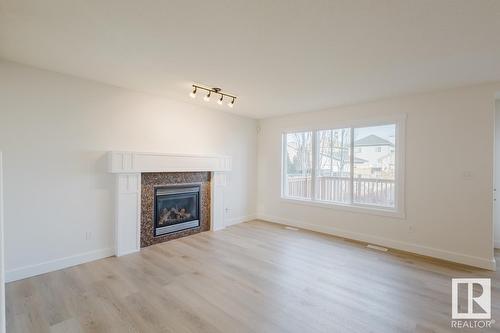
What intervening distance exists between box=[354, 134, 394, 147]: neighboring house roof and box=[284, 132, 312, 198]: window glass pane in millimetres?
1101

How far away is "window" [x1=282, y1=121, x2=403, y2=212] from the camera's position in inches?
170

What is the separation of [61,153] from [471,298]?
203 inches

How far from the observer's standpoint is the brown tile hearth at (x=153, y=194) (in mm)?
4109

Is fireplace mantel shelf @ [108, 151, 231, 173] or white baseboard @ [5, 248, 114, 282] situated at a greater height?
fireplace mantel shelf @ [108, 151, 231, 173]

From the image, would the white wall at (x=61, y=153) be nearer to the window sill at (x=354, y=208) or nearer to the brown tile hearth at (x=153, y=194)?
the brown tile hearth at (x=153, y=194)

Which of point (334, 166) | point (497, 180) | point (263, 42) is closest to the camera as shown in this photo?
point (263, 42)

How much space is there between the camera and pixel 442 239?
3.73 metres

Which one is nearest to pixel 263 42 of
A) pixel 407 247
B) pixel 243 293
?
pixel 243 293

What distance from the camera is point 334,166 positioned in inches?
199

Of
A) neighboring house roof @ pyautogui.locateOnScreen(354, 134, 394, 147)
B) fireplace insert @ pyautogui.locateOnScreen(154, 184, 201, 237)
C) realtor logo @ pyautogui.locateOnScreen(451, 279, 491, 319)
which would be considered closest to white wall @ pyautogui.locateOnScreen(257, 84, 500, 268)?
neighboring house roof @ pyautogui.locateOnScreen(354, 134, 394, 147)

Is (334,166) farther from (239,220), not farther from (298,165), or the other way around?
(239,220)

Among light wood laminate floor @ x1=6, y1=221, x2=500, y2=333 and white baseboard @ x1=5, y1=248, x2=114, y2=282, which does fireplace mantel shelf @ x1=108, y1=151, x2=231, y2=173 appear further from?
light wood laminate floor @ x1=6, y1=221, x2=500, y2=333

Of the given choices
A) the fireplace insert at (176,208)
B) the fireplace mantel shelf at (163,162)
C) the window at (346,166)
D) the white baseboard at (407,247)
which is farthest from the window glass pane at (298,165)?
the fireplace insert at (176,208)

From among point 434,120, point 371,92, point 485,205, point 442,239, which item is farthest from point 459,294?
point 371,92
